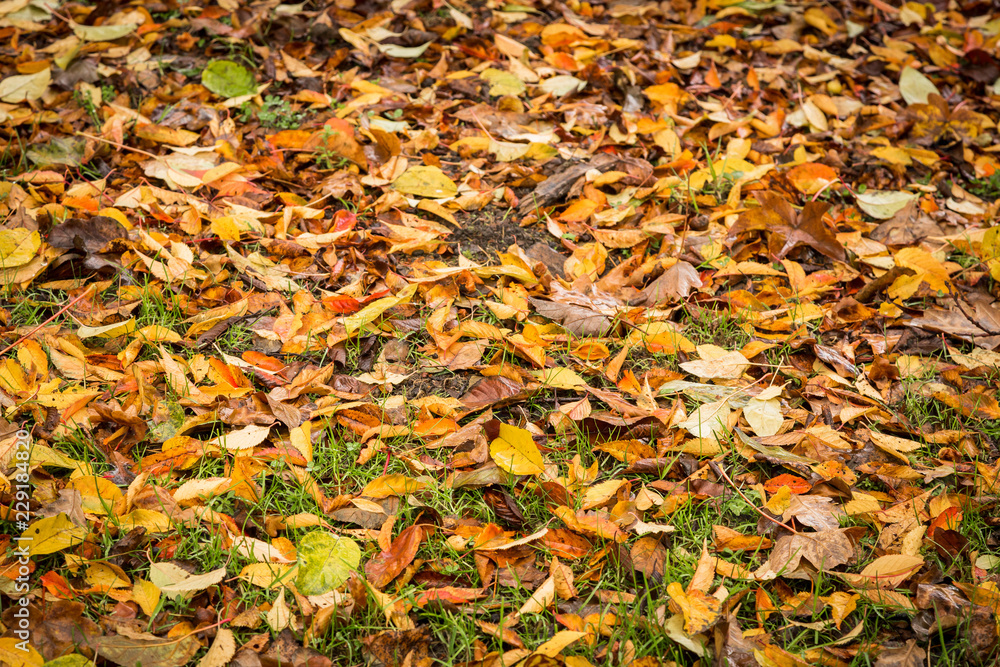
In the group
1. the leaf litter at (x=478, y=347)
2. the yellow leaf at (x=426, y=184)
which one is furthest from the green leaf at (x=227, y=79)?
the yellow leaf at (x=426, y=184)

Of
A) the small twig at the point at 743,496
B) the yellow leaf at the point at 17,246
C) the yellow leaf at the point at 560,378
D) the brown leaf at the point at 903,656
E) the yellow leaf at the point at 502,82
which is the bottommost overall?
the brown leaf at the point at 903,656

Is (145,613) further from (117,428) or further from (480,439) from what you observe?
(480,439)

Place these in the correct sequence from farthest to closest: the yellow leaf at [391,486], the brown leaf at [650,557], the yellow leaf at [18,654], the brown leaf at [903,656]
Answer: the yellow leaf at [391,486], the brown leaf at [650,557], the brown leaf at [903,656], the yellow leaf at [18,654]

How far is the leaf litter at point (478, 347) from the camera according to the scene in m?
1.52

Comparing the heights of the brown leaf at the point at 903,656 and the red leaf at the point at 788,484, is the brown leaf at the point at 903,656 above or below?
below

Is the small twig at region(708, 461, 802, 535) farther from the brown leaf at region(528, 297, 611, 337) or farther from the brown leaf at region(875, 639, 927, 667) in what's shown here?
the brown leaf at region(528, 297, 611, 337)

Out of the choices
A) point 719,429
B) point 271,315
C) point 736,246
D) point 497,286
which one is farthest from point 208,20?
point 719,429

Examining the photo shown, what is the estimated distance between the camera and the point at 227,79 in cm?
294

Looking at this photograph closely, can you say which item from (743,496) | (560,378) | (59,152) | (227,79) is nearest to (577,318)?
(560,378)

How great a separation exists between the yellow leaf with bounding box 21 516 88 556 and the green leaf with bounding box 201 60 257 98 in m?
1.95

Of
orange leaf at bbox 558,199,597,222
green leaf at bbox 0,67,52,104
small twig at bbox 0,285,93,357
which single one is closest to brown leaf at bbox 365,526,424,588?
small twig at bbox 0,285,93,357

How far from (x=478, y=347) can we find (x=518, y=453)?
44 cm

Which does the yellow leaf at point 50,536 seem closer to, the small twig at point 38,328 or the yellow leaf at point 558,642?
the small twig at point 38,328

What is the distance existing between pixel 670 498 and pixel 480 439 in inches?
19.2
